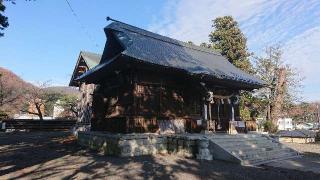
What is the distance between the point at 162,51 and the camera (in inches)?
765

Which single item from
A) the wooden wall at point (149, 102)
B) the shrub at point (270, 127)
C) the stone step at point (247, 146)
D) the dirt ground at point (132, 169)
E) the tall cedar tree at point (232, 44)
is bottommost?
the dirt ground at point (132, 169)

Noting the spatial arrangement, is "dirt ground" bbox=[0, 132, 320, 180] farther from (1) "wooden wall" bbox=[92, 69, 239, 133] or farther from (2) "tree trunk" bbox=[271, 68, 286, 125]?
(2) "tree trunk" bbox=[271, 68, 286, 125]

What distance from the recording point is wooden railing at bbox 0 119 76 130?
37312 millimetres

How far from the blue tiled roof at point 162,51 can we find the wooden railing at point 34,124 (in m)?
21.4

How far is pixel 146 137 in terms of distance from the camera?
1575cm

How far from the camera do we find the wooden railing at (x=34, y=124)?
37312mm

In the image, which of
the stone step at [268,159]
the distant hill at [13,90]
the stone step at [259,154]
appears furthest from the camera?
the distant hill at [13,90]

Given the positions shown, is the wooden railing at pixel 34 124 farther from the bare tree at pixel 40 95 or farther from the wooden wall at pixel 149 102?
the wooden wall at pixel 149 102

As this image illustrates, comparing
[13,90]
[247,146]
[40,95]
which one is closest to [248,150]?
[247,146]

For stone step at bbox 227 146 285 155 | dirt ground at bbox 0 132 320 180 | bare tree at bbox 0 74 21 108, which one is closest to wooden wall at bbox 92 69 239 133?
dirt ground at bbox 0 132 320 180

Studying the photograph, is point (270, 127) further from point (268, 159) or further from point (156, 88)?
point (156, 88)

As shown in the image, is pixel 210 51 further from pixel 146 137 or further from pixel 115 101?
pixel 146 137

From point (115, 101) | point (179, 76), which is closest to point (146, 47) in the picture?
point (179, 76)

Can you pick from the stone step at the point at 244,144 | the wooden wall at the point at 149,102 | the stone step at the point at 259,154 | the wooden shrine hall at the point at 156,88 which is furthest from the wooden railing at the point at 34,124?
the stone step at the point at 259,154
